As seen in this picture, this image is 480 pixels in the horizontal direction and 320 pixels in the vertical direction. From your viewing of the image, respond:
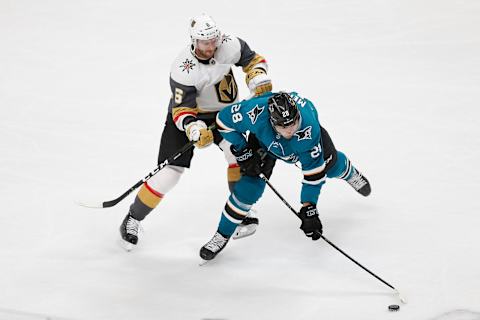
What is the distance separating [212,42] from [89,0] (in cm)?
376

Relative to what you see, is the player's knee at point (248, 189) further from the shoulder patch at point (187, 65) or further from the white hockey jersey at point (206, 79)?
the shoulder patch at point (187, 65)

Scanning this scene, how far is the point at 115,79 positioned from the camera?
579 cm

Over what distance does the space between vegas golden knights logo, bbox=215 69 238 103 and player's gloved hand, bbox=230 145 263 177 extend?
1.09 ft

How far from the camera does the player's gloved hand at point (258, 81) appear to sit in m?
3.91

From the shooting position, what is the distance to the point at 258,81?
3904mm

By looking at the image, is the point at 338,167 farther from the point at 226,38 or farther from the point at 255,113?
the point at 226,38

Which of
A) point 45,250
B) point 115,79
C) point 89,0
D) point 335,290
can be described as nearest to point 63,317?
point 45,250

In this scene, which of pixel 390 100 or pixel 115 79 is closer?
pixel 390 100

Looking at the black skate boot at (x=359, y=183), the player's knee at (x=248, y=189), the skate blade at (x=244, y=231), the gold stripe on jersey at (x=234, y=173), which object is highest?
the player's knee at (x=248, y=189)

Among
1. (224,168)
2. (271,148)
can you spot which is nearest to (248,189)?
(271,148)

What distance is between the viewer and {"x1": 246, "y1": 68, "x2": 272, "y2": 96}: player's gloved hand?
391 centimetres

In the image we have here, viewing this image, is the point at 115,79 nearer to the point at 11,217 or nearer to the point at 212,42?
the point at 11,217

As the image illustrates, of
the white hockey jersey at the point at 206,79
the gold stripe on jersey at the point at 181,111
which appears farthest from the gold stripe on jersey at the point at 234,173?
the gold stripe on jersey at the point at 181,111

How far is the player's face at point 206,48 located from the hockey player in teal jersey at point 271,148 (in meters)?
Answer: 0.28
